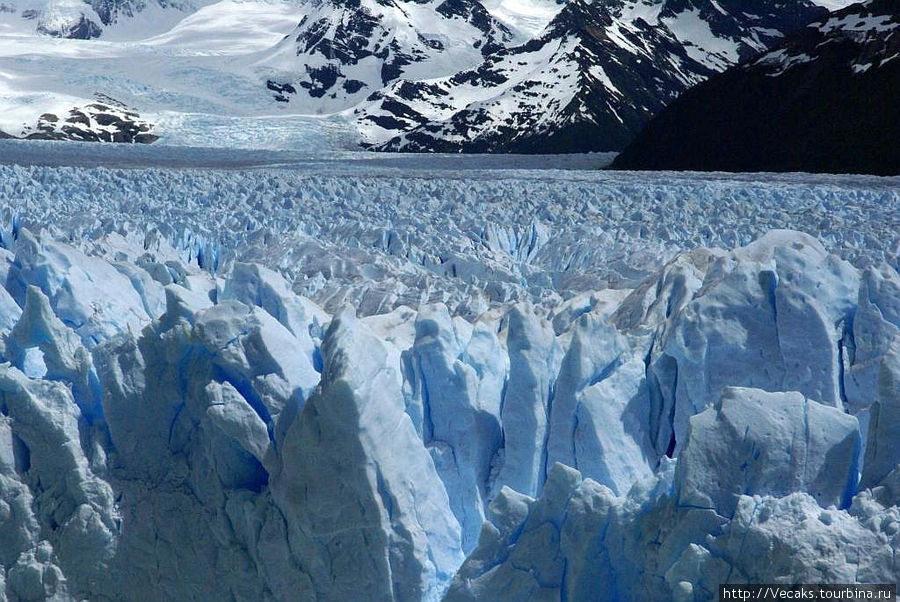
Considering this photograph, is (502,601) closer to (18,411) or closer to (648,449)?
(648,449)

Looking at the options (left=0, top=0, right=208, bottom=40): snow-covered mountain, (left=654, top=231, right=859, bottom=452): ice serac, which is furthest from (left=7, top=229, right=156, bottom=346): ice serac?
(left=0, top=0, right=208, bottom=40): snow-covered mountain

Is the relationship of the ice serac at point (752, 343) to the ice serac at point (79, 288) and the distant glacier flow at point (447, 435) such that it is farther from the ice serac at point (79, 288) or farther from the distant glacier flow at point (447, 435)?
the ice serac at point (79, 288)

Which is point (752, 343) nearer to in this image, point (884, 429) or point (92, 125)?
point (884, 429)

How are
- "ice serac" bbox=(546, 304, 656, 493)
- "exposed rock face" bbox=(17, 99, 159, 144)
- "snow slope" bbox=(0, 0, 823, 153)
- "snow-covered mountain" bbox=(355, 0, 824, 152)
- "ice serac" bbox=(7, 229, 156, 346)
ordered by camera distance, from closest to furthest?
1. "ice serac" bbox=(546, 304, 656, 493)
2. "ice serac" bbox=(7, 229, 156, 346)
3. "snow-covered mountain" bbox=(355, 0, 824, 152)
4. "snow slope" bbox=(0, 0, 823, 153)
5. "exposed rock face" bbox=(17, 99, 159, 144)

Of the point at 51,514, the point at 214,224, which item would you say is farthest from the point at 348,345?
the point at 214,224

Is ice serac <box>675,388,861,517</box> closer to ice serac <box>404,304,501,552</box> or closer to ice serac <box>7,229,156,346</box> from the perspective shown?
ice serac <box>404,304,501,552</box>
